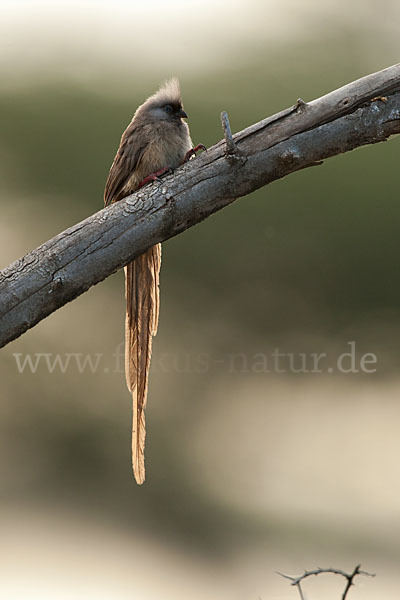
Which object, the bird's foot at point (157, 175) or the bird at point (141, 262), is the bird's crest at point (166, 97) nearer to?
the bird at point (141, 262)

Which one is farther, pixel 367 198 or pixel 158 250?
pixel 367 198

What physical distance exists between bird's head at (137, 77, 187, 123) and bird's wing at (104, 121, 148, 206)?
0.29 feet

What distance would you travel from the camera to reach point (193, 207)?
1621mm

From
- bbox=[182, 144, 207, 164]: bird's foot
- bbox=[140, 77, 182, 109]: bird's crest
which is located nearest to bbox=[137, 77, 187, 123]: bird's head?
bbox=[140, 77, 182, 109]: bird's crest

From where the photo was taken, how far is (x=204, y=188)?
63.5 inches

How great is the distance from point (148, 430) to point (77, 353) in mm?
512

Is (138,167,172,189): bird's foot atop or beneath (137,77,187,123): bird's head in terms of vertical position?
beneath

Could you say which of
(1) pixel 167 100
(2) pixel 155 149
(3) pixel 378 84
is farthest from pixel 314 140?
(1) pixel 167 100

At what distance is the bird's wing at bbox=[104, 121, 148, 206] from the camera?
193 centimetres

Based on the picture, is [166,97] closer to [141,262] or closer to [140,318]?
[141,262]

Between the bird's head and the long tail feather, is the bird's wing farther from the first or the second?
the long tail feather

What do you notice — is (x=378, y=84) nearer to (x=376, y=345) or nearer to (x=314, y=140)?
(x=314, y=140)

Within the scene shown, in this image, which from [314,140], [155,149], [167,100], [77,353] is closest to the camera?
[314,140]

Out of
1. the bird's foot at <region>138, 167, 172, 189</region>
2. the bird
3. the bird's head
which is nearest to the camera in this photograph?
the bird's foot at <region>138, 167, 172, 189</region>
